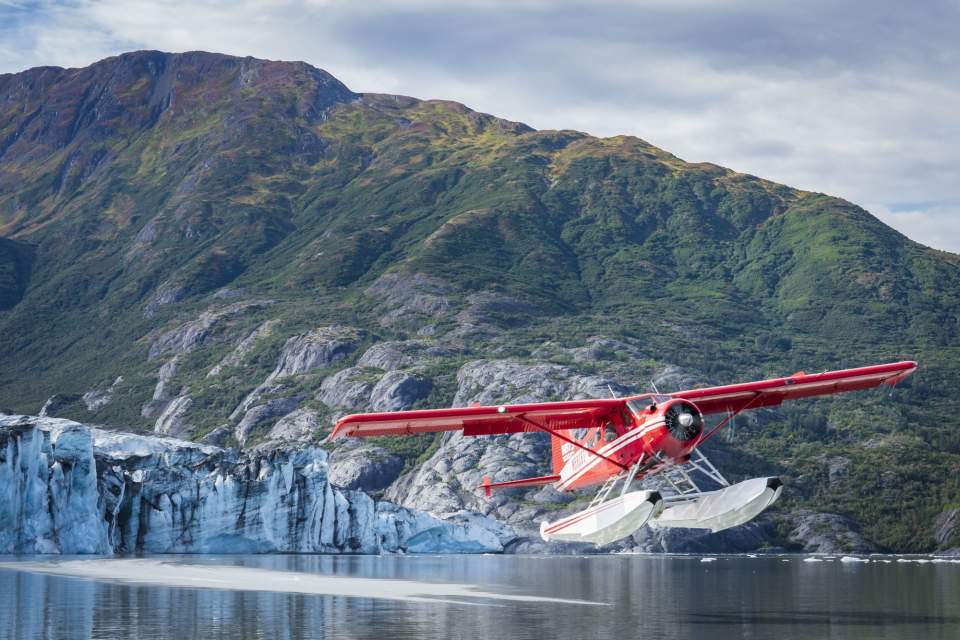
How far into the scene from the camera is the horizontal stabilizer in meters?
37.9

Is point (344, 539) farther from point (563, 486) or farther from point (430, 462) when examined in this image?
point (563, 486)

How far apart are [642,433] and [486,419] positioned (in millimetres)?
5847

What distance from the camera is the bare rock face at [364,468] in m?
176

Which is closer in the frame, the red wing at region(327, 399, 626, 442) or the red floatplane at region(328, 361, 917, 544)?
the red floatplane at region(328, 361, 917, 544)

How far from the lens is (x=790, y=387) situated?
42125 millimetres

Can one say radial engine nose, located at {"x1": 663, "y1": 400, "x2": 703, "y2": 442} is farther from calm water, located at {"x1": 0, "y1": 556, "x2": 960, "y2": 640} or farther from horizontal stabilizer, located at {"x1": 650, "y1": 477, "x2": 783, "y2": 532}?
calm water, located at {"x1": 0, "y1": 556, "x2": 960, "y2": 640}

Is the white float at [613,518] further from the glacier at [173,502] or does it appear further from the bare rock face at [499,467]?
the bare rock face at [499,467]

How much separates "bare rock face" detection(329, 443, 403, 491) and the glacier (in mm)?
47139

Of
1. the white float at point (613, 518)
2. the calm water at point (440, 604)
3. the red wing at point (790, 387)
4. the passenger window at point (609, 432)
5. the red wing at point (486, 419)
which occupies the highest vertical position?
the red wing at point (790, 387)

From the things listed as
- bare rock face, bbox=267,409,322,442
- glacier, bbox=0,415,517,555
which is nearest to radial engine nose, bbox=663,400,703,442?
glacier, bbox=0,415,517,555

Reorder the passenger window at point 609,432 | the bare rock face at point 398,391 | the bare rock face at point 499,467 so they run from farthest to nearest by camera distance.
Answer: the bare rock face at point 398,391
the bare rock face at point 499,467
the passenger window at point 609,432

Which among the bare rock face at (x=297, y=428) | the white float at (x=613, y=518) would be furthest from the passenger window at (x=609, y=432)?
the bare rock face at (x=297, y=428)

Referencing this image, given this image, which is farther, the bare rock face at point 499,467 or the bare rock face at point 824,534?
the bare rock face at point 499,467

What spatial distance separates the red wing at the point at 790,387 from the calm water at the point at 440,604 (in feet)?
27.7
